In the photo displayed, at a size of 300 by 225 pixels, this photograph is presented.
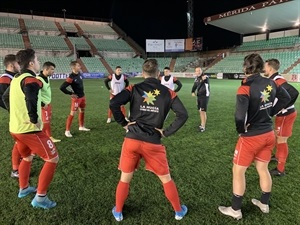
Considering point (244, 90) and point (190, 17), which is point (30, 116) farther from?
point (190, 17)

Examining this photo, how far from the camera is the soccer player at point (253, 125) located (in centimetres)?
289

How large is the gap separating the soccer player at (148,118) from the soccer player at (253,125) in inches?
30.0

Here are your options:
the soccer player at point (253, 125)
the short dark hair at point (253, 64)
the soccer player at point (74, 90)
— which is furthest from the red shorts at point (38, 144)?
the soccer player at point (74, 90)

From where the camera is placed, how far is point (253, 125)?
3.07m

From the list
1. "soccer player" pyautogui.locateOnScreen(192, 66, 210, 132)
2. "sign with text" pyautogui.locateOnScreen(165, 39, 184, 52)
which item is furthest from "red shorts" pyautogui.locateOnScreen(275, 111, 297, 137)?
"sign with text" pyautogui.locateOnScreen(165, 39, 184, 52)

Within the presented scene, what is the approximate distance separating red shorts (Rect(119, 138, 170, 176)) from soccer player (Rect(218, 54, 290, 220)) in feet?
3.29

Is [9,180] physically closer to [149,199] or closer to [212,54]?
[149,199]

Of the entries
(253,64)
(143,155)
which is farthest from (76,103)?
(253,64)

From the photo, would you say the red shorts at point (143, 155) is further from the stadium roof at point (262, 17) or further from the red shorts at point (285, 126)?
the stadium roof at point (262, 17)

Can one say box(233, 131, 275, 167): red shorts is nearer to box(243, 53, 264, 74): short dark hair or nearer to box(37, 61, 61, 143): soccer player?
box(243, 53, 264, 74): short dark hair

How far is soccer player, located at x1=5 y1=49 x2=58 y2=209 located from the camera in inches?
124

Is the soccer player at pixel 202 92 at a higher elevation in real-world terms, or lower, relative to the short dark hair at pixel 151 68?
lower

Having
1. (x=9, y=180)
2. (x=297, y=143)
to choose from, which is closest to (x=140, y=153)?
(x=9, y=180)

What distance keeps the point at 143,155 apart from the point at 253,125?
1.45m
